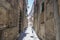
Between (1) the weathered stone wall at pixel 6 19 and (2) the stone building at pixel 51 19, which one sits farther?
(1) the weathered stone wall at pixel 6 19

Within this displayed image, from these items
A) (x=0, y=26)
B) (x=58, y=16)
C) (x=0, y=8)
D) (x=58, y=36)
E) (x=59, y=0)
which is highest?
(x=59, y=0)

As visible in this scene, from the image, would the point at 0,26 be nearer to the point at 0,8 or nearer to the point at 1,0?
the point at 0,8

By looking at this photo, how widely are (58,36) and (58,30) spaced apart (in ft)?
0.39

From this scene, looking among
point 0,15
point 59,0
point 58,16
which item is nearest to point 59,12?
point 58,16

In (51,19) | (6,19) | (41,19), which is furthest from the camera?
(41,19)

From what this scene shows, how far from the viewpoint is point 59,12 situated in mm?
2045

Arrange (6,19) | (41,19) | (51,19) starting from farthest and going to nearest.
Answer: (41,19), (51,19), (6,19)

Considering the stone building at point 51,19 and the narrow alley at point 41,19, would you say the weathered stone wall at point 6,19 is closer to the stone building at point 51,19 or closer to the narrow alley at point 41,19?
the narrow alley at point 41,19

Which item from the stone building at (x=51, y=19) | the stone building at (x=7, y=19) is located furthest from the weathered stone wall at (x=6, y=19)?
the stone building at (x=51, y=19)

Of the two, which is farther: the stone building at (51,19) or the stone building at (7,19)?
the stone building at (7,19)

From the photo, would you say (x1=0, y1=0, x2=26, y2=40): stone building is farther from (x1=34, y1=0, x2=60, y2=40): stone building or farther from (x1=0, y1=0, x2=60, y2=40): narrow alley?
(x1=34, y1=0, x2=60, y2=40): stone building

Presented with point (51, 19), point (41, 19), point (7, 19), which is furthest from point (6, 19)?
point (41, 19)

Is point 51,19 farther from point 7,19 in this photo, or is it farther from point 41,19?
point 41,19

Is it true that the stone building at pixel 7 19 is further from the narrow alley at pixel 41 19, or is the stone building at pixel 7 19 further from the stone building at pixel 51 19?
the stone building at pixel 51 19
